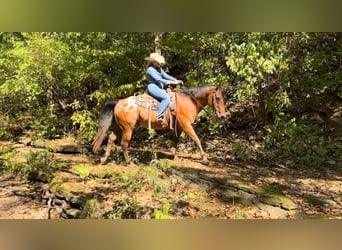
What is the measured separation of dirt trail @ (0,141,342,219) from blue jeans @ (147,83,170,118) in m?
0.39

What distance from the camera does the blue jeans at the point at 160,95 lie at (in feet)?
10.5

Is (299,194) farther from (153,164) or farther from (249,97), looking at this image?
(153,164)

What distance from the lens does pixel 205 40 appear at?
3234 millimetres

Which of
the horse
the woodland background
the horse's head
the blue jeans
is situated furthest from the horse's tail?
Answer: the horse's head

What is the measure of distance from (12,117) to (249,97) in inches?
75.1

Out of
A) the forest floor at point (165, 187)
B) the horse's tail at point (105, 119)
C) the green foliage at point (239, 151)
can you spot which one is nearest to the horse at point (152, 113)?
the horse's tail at point (105, 119)

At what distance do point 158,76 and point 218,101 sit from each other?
49 centimetres

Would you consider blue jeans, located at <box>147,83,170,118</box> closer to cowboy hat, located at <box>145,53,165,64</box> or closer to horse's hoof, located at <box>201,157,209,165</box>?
cowboy hat, located at <box>145,53,165,64</box>

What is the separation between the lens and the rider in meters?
3.13

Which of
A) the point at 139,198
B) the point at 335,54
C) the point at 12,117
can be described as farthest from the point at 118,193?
the point at 335,54

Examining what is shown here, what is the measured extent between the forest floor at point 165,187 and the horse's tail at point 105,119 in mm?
162
